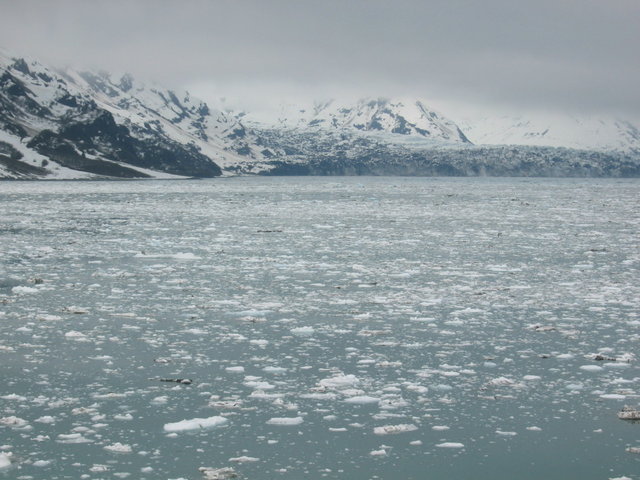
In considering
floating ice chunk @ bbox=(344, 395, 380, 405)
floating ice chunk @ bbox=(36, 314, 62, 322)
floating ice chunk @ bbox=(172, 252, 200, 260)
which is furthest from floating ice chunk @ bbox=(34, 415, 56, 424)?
floating ice chunk @ bbox=(172, 252, 200, 260)

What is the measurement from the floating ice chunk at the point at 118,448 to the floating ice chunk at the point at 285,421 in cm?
220

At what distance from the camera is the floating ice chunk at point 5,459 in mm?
9961

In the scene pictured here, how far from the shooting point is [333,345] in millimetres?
16391

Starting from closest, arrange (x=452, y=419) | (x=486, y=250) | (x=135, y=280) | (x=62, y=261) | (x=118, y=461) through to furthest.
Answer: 1. (x=118, y=461)
2. (x=452, y=419)
3. (x=135, y=280)
4. (x=62, y=261)
5. (x=486, y=250)

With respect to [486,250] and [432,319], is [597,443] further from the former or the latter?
[486,250]

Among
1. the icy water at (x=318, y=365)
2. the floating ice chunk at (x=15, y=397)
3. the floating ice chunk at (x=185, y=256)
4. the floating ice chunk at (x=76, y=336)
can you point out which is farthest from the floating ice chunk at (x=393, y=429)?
the floating ice chunk at (x=185, y=256)

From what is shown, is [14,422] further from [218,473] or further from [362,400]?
[362,400]

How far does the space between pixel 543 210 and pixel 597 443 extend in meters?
→ 57.7

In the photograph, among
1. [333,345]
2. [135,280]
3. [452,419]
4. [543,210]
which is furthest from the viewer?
[543,210]

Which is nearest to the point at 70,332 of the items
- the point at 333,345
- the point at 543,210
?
the point at 333,345

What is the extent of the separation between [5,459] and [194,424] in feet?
8.85

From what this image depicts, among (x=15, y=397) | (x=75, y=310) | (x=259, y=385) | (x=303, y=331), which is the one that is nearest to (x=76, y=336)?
(x=75, y=310)

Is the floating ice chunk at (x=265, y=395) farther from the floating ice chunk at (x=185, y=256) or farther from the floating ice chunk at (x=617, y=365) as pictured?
the floating ice chunk at (x=185, y=256)

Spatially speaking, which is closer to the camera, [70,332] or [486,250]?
[70,332]
